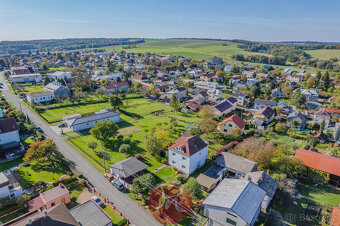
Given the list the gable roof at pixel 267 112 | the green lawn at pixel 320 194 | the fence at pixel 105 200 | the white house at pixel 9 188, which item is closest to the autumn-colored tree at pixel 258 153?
the green lawn at pixel 320 194

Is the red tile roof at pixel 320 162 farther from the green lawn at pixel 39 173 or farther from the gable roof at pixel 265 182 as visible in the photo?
the green lawn at pixel 39 173

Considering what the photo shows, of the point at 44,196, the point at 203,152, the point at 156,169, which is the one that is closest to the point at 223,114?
the point at 203,152

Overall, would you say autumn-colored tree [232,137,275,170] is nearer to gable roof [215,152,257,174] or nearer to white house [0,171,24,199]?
gable roof [215,152,257,174]

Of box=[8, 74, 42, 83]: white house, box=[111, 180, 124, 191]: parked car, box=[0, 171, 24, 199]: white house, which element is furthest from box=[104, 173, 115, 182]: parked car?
box=[8, 74, 42, 83]: white house

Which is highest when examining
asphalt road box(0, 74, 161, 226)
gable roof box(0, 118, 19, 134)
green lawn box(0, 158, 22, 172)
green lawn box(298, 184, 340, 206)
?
gable roof box(0, 118, 19, 134)

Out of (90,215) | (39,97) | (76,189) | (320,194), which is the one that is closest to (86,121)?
(76,189)

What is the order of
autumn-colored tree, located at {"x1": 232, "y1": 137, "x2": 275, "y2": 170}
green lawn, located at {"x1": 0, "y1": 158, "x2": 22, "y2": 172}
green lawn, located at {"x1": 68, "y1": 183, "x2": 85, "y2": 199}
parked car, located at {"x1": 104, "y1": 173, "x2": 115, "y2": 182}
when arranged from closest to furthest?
1. green lawn, located at {"x1": 68, "y1": 183, "x2": 85, "y2": 199}
2. parked car, located at {"x1": 104, "y1": 173, "x2": 115, "y2": 182}
3. green lawn, located at {"x1": 0, "y1": 158, "x2": 22, "y2": 172}
4. autumn-colored tree, located at {"x1": 232, "y1": 137, "x2": 275, "y2": 170}
